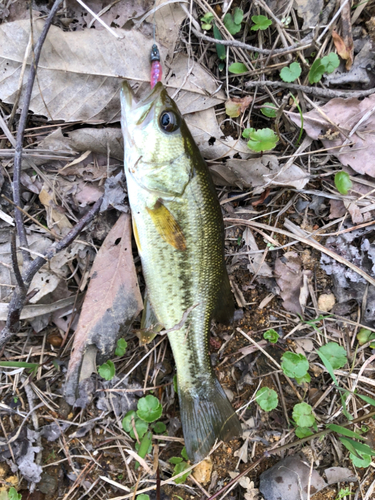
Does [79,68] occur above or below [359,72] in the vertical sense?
above

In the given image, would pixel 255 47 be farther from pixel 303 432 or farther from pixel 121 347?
pixel 303 432

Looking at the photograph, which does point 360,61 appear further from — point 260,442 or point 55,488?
point 55,488

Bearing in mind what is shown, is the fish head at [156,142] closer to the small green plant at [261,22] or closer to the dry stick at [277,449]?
the small green plant at [261,22]

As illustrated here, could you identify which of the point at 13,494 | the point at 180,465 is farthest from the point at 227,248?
the point at 13,494

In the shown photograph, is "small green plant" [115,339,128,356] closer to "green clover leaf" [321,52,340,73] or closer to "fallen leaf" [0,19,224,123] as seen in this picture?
"fallen leaf" [0,19,224,123]

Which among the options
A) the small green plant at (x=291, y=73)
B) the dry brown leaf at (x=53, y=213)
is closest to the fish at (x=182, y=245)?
the dry brown leaf at (x=53, y=213)
